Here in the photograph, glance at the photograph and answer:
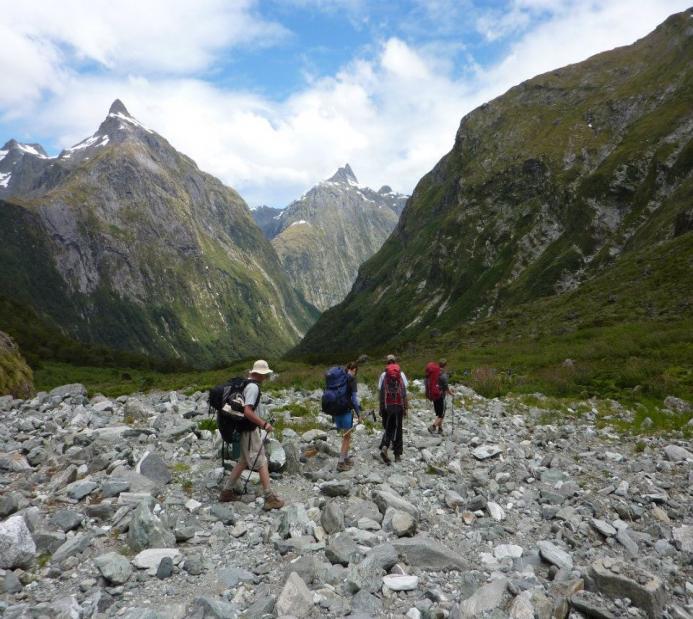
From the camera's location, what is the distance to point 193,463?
1234 centimetres

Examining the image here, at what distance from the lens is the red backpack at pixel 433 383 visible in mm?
18312

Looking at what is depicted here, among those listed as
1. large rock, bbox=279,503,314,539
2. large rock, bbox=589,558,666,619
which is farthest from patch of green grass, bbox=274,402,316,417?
large rock, bbox=589,558,666,619

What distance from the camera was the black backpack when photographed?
994 cm

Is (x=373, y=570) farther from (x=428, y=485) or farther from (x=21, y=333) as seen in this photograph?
(x=21, y=333)

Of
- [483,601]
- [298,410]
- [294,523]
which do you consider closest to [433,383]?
[298,410]

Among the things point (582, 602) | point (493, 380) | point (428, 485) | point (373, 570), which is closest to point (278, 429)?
point (428, 485)

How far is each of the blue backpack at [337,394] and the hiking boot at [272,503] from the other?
11.7 feet

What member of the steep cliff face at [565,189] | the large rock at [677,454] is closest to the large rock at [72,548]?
the large rock at [677,454]

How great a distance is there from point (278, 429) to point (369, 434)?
3.32 meters

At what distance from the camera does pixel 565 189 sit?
141 metres

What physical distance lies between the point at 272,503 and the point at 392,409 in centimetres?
493

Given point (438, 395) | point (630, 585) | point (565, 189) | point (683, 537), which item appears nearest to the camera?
point (630, 585)

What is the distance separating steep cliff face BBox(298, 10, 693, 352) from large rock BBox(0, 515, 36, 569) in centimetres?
9719

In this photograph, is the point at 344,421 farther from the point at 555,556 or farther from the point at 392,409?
the point at 555,556
